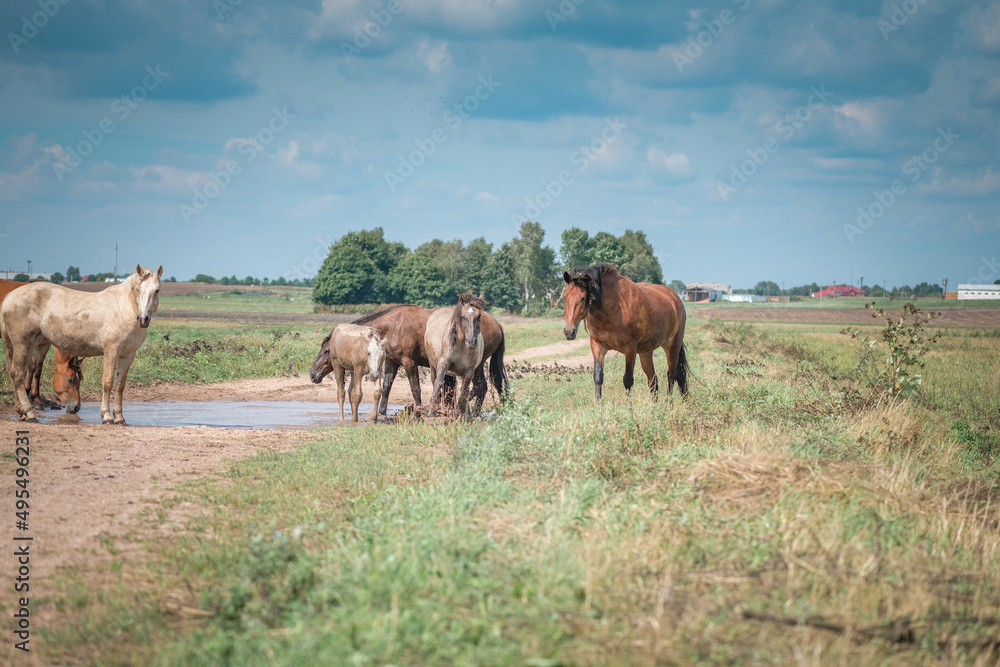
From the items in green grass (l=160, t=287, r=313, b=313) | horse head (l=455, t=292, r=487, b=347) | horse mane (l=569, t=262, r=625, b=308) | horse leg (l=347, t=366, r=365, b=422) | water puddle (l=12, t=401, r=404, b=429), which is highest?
green grass (l=160, t=287, r=313, b=313)

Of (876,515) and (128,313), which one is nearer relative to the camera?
(876,515)

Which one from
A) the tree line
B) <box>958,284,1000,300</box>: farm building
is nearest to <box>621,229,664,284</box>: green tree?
the tree line

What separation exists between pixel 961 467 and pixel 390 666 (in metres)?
7.72

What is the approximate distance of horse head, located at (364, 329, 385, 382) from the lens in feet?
40.1

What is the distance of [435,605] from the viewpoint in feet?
12.8

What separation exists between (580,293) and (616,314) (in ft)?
3.14

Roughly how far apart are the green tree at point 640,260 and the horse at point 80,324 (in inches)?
3405

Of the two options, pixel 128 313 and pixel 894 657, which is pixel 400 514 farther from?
pixel 128 313

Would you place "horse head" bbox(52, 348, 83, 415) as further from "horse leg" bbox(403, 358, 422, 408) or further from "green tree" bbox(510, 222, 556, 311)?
"green tree" bbox(510, 222, 556, 311)

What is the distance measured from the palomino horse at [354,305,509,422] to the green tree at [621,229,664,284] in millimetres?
83448

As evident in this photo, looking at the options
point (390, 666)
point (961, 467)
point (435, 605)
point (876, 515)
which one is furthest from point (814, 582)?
point (961, 467)

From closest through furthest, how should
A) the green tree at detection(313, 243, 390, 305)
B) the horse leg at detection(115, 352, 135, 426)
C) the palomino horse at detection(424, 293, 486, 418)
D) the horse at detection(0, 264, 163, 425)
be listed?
1. the palomino horse at detection(424, 293, 486, 418)
2. the horse at detection(0, 264, 163, 425)
3. the horse leg at detection(115, 352, 135, 426)
4. the green tree at detection(313, 243, 390, 305)

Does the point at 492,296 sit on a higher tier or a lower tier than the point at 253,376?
higher

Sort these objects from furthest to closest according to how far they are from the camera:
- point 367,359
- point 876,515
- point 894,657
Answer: point 367,359 → point 876,515 → point 894,657
